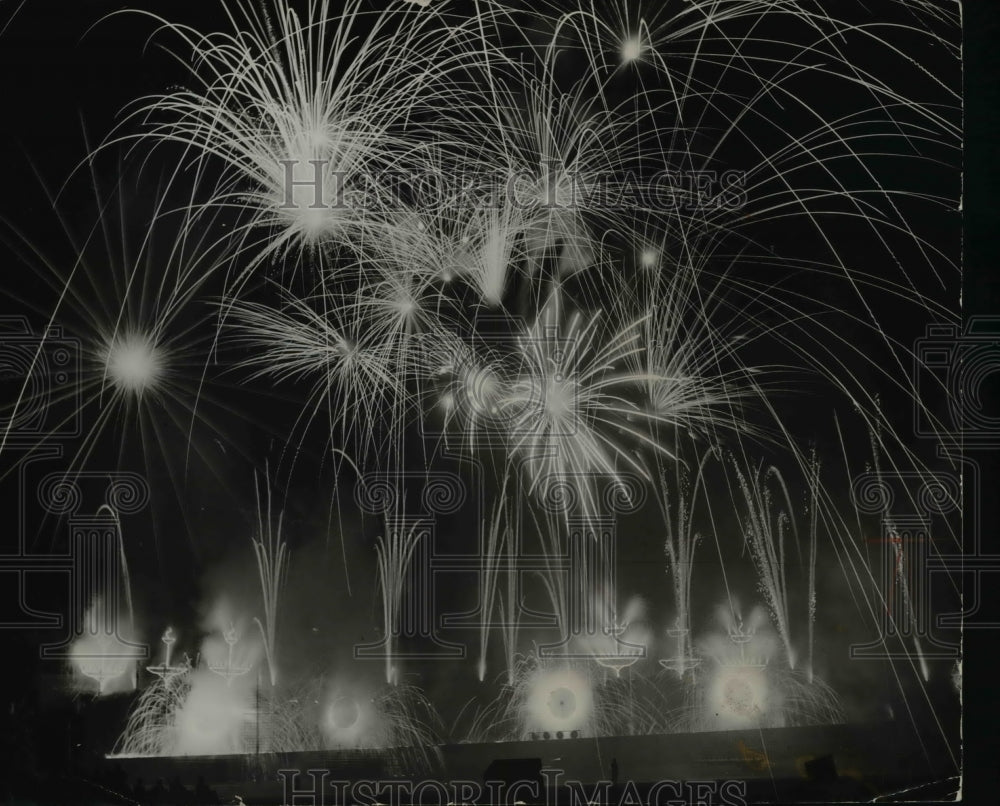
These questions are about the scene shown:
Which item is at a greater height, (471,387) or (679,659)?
(471,387)

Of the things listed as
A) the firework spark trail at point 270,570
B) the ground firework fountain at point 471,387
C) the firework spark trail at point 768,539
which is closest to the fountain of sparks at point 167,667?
the ground firework fountain at point 471,387

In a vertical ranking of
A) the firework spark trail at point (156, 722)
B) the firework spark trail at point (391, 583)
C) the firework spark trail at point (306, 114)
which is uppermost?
the firework spark trail at point (306, 114)

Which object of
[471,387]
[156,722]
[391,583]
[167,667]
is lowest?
[156,722]

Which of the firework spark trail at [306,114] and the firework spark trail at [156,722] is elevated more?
the firework spark trail at [306,114]

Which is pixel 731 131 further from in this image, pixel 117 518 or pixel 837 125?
pixel 117 518

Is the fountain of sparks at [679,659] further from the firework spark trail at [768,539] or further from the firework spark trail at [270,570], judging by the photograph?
the firework spark trail at [270,570]

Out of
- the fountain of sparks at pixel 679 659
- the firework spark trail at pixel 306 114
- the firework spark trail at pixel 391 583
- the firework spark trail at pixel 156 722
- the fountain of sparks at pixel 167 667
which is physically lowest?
the firework spark trail at pixel 156 722

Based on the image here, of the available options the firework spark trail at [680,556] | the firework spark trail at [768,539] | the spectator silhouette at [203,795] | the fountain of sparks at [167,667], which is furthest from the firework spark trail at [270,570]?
the firework spark trail at [768,539]

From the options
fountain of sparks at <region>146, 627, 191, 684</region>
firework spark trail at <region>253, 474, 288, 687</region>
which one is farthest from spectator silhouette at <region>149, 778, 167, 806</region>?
firework spark trail at <region>253, 474, 288, 687</region>

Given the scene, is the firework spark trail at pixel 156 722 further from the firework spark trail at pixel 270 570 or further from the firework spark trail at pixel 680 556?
the firework spark trail at pixel 680 556

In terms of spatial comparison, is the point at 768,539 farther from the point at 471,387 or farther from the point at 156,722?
the point at 156,722

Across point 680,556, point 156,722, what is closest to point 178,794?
point 156,722

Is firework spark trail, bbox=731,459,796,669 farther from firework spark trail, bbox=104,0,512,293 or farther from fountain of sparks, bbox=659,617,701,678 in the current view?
firework spark trail, bbox=104,0,512,293
